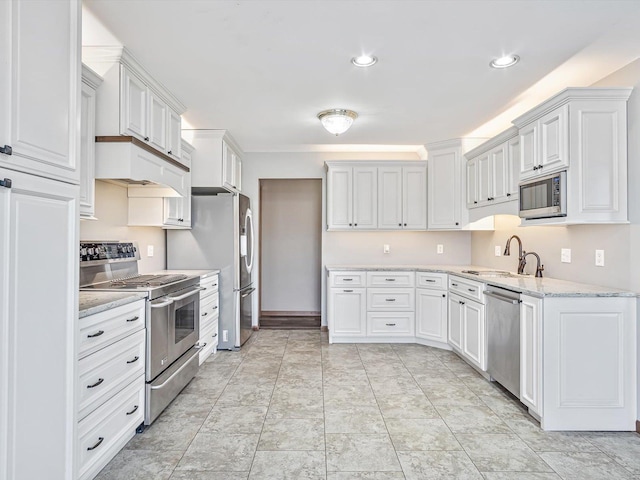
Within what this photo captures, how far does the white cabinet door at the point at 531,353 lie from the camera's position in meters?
2.50

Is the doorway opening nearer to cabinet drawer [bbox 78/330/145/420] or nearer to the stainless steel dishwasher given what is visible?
the stainless steel dishwasher

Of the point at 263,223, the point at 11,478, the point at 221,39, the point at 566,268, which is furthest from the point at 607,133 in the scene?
the point at 263,223

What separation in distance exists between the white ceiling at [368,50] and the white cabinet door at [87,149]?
14.3 inches

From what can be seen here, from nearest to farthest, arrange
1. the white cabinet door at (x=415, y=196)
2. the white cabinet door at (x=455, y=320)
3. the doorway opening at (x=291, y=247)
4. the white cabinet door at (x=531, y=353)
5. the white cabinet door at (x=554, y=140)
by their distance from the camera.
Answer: the white cabinet door at (x=531, y=353) < the white cabinet door at (x=554, y=140) < the white cabinet door at (x=455, y=320) < the white cabinet door at (x=415, y=196) < the doorway opening at (x=291, y=247)

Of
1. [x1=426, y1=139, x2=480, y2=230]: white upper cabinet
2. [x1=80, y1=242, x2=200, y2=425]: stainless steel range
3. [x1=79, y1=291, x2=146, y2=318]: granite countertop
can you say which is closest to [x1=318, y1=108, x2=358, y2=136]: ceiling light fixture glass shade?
[x1=426, y1=139, x2=480, y2=230]: white upper cabinet

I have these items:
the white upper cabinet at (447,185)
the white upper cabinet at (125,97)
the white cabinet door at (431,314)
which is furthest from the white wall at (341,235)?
the white upper cabinet at (125,97)

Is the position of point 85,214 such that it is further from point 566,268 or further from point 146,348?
point 566,268

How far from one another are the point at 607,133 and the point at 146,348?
3.30 metres

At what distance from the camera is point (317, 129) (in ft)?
14.0

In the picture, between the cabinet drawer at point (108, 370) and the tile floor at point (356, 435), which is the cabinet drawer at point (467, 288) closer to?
the tile floor at point (356, 435)

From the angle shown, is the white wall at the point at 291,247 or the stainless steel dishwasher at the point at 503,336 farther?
the white wall at the point at 291,247

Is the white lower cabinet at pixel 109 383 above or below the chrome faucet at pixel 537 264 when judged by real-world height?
below

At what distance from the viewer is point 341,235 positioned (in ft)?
17.4

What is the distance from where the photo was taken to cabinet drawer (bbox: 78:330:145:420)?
1856 millimetres
